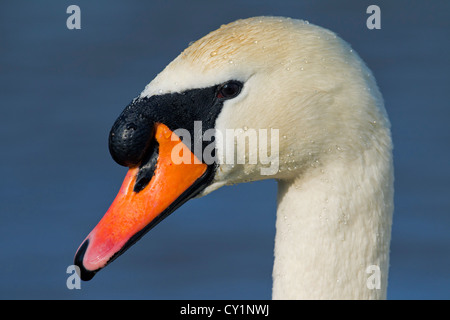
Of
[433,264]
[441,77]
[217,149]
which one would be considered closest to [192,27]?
[441,77]

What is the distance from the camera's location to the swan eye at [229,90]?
3.34m

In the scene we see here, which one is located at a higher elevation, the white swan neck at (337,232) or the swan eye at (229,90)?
the swan eye at (229,90)

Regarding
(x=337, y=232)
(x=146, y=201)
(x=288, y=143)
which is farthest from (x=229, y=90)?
(x=337, y=232)

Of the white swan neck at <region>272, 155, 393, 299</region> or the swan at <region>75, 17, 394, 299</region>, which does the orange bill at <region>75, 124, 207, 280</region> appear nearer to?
the swan at <region>75, 17, 394, 299</region>

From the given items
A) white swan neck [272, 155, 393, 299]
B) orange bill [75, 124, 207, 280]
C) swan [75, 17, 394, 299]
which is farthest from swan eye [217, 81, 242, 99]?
white swan neck [272, 155, 393, 299]

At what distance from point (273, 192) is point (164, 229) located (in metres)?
0.78

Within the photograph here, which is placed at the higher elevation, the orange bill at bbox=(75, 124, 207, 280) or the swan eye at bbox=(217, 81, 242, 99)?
the swan eye at bbox=(217, 81, 242, 99)

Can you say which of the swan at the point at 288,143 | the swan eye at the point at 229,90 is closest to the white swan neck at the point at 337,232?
the swan at the point at 288,143

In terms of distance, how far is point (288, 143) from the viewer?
3.41 m

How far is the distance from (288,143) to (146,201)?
0.50m

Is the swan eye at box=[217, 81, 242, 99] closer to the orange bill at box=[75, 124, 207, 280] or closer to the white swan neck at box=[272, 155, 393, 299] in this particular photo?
the orange bill at box=[75, 124, 207, 280]

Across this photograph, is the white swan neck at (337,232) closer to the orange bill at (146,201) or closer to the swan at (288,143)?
the swan at (288,143)

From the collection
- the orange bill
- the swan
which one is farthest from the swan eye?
the orange bill

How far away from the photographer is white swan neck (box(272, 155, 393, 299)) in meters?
3.35
